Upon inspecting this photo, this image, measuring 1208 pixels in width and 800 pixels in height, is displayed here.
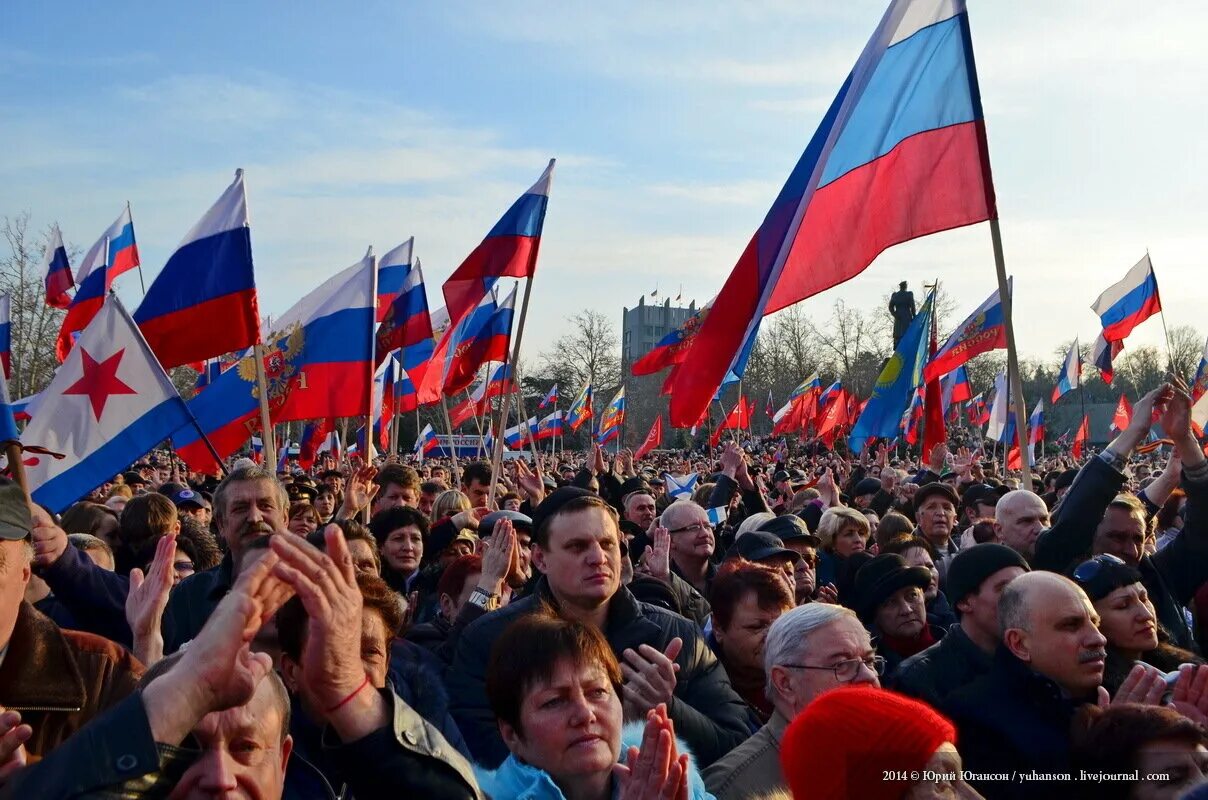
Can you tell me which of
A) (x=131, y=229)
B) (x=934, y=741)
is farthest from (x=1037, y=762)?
(x=131, y=229)

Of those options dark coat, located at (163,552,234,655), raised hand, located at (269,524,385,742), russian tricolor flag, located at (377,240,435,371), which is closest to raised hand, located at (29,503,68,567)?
dark coat, located at (163,552,234,655)

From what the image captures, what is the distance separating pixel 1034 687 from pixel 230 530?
3.61 m

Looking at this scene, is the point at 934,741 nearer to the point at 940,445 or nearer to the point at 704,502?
the point at 704,502

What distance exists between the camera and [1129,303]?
48.4ft

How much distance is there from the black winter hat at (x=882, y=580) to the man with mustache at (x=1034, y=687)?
124 cm

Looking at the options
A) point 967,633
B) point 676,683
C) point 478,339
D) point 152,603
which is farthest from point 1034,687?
point 478,339

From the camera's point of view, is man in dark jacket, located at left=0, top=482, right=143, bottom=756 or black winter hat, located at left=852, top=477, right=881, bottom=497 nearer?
man in dark jacket, located at left=0, top=482, right=143, bottom=756

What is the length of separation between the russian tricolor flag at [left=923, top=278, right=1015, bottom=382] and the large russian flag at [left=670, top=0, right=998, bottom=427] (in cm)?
651

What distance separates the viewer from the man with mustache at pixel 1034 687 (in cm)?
355

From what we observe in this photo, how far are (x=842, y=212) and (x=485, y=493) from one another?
4666 mm

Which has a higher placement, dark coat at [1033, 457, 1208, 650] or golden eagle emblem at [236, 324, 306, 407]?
golden eagle emblem at [236, 324, 306, 407]

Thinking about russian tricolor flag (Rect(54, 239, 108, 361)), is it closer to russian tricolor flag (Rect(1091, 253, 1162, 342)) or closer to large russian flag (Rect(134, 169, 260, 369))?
large russian flag (Rect(134, 169, 260, 369))

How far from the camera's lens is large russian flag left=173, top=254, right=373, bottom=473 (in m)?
9.50

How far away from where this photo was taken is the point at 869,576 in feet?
17.9
